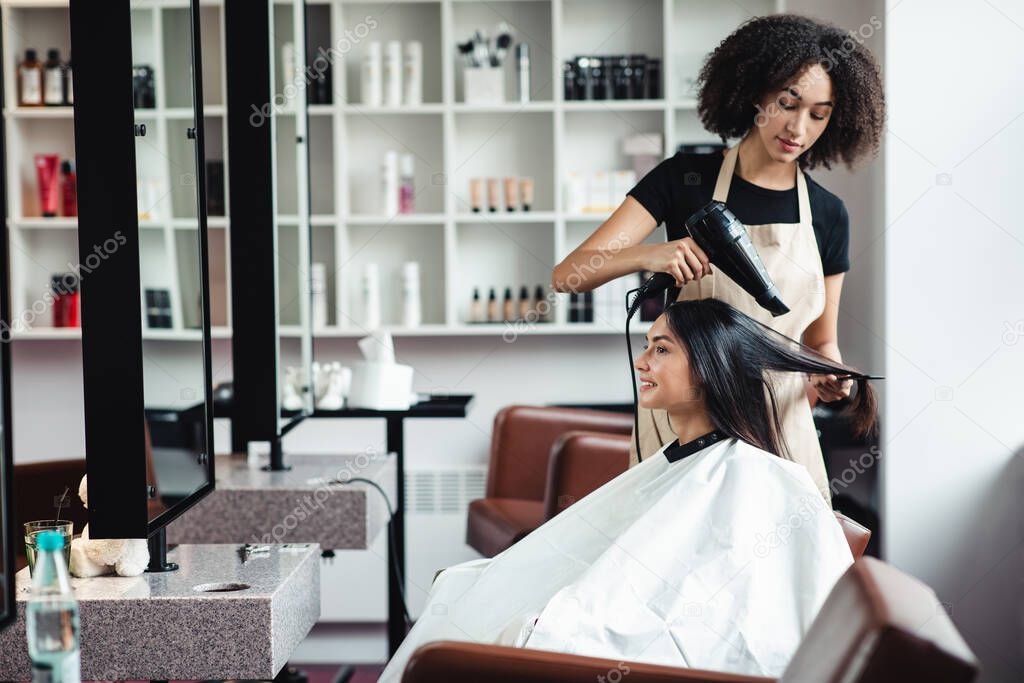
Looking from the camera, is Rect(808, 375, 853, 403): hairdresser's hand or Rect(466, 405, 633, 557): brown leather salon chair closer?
Rect(808, 375, 853, 403): hairdresser's hand

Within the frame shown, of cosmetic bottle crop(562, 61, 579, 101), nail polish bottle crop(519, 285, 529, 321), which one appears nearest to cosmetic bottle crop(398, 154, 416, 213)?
nail polish bottle crop(519, 285, 529, 321)

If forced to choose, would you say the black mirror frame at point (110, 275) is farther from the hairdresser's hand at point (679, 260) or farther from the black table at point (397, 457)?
the black table at point (397, 457)

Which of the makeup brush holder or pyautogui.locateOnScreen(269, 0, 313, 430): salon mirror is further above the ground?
the makeup brush holder

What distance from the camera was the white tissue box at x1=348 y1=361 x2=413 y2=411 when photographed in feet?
10.0

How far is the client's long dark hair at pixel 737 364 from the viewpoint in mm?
1837

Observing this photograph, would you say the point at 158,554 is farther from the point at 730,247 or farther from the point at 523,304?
the point at 523,304

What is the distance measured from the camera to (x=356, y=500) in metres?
2.49

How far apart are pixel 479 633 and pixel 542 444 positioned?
151 centimetres

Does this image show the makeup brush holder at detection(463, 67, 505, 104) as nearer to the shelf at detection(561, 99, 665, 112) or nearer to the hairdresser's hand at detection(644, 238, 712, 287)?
the shelf at detection(561, 99, 665, 112)

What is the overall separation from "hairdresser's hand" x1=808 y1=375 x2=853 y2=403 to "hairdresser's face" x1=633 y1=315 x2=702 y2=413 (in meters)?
0.25

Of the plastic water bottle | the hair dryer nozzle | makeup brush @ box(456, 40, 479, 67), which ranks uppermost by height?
makeup brush @ box(456, 40, 479, 67)

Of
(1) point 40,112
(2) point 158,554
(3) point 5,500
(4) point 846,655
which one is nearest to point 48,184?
(1) point 40,112

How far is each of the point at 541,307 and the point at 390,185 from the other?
69cm

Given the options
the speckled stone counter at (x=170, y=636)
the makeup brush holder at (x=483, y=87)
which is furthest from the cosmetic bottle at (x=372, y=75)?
the speckled stone counter at (x=170, y=636)
